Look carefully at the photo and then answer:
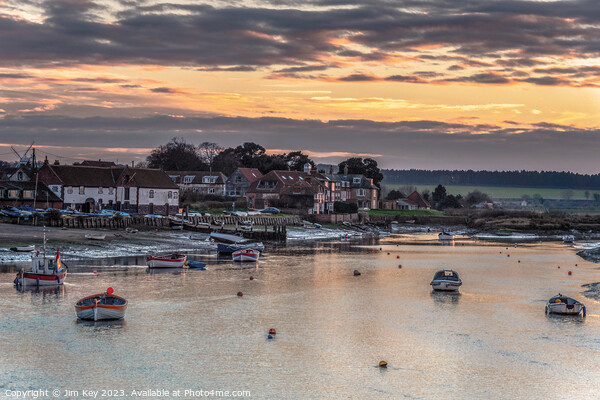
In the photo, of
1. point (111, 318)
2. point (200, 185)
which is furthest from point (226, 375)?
point (200, 185)

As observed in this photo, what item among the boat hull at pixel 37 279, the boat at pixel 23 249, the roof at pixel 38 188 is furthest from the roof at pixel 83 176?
the boat hull at pixel 37 279

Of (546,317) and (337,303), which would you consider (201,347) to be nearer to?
(337,303)

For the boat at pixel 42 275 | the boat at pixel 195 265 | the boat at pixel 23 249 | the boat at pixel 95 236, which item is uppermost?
the boat at pixel 95 236

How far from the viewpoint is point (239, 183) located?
17350cm

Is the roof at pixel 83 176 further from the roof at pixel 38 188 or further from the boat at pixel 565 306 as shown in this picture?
the boat at pixel 565 306

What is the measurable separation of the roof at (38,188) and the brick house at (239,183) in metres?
65.6

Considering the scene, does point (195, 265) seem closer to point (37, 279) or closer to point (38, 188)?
point (37, 279)

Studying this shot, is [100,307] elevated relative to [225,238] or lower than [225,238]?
lower

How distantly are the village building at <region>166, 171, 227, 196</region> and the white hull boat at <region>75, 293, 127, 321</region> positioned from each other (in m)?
130

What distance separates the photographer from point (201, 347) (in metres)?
36.9

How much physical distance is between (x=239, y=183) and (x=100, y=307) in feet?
433

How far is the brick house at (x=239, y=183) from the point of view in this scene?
173 meters

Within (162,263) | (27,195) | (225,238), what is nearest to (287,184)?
(225,238)

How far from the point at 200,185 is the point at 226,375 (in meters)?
147
